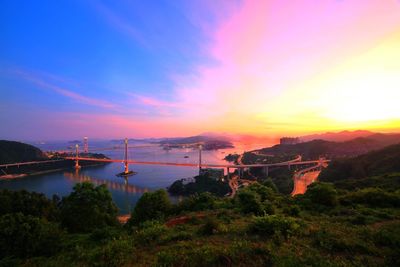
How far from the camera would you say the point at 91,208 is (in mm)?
7863

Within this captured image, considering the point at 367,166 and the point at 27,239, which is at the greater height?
the point at 27,239

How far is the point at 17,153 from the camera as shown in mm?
41562

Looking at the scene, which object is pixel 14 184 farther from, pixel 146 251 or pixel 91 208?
pixel 146 251

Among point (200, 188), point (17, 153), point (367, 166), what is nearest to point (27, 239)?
point (200, 188)

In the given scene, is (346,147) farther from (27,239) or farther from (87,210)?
(27,239)

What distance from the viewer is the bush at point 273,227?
9.65ft

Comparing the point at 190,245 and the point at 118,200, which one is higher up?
the point at 190,245

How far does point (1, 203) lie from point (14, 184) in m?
26.8

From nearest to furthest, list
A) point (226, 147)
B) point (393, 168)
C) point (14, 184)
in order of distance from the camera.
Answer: point (393, 168)
point (14, 184)
point (226, 147)

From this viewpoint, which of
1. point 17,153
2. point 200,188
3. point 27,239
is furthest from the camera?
point 17,153

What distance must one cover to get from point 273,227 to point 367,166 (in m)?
20.2

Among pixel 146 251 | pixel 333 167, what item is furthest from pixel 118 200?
pixel 333 167

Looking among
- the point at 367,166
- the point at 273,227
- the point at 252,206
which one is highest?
the point at 273,227

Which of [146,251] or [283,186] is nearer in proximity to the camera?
[146,251]
